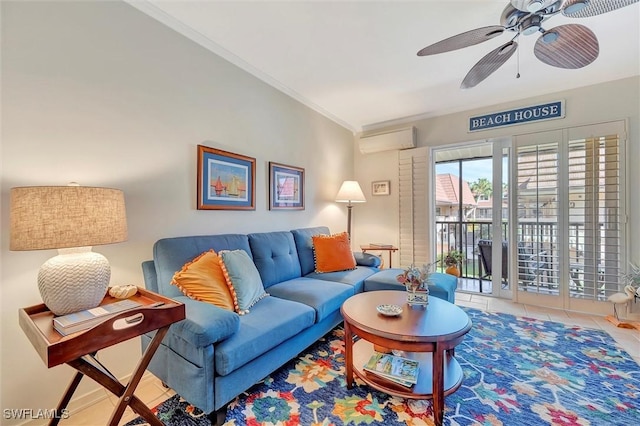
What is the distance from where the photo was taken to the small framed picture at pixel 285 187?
9.55ft

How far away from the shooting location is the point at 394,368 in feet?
5.21

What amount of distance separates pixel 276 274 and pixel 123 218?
1369 mm

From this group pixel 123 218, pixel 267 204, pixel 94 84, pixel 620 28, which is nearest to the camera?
pixel 123 218

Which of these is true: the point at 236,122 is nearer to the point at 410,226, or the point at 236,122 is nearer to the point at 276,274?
the point at 276,274

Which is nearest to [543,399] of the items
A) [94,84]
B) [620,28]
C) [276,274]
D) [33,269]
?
[276,274]

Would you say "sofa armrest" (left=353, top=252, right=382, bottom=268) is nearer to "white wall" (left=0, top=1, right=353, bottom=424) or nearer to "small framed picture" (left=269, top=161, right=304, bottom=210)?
"small framed picture" (left=269, top=161, right=304, bottom=210)

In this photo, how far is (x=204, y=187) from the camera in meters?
2.21

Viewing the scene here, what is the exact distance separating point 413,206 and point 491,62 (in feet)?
7.27

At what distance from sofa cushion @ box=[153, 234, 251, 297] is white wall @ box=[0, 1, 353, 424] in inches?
6.5

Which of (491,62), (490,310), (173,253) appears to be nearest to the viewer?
(173,253)

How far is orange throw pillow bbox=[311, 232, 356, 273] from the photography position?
2.88 metres

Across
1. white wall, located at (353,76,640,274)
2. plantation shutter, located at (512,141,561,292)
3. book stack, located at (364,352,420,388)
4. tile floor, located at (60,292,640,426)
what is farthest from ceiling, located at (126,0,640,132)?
tile floor, located at (60,292,640,426)

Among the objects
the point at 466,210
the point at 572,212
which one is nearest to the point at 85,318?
the point at 572,212

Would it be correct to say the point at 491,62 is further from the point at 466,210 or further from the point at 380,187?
the point at 466,210
